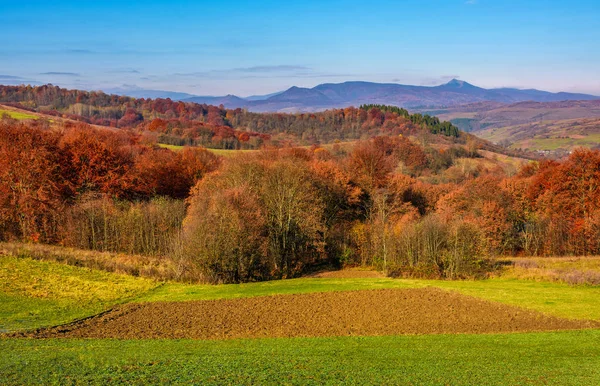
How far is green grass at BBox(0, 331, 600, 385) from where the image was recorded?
16.1 meters

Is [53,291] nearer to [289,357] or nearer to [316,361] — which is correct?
[289,357]

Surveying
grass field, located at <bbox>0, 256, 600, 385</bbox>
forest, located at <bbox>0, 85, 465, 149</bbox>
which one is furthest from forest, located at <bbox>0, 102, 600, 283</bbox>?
forest, located at <bbox>0, 85, 465, 149</bbox>

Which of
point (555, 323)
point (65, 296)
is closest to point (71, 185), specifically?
point (65, 296)

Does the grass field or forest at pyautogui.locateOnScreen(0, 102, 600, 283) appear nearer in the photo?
the grass field

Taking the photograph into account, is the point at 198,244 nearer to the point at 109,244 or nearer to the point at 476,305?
the point at 109,244

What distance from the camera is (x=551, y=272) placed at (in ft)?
132

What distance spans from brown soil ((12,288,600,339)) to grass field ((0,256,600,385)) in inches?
57.6

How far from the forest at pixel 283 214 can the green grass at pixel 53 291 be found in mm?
6356

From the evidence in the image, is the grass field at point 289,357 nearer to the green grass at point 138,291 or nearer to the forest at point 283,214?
the green grass at point 138,291

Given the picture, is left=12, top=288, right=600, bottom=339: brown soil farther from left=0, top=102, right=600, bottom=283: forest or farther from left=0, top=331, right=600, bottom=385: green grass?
left=0, top=102, right=600, bottom=283: forest

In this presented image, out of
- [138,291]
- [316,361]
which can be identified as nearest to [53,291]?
[138,291]

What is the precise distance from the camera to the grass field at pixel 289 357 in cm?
1627

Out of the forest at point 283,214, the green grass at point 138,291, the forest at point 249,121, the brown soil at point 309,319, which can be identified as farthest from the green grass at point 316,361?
the forest at point 249,121

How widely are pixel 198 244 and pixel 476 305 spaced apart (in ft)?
71.0
